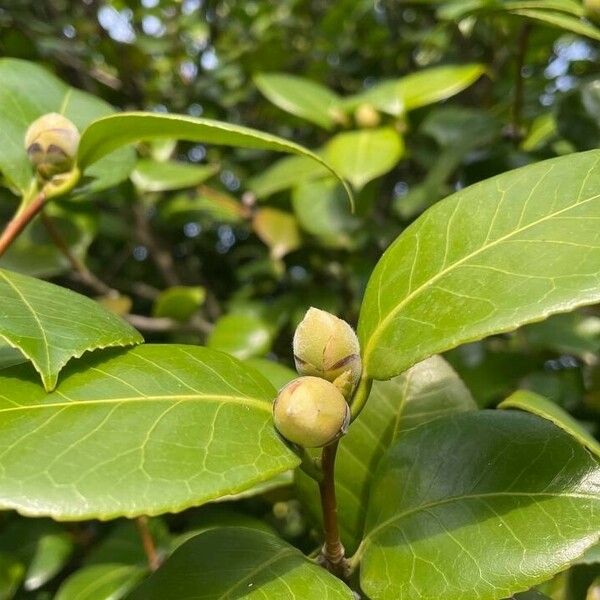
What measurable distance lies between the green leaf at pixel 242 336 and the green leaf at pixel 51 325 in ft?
2.15

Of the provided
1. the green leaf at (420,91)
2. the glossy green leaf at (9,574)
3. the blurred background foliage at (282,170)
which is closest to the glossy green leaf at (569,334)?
the blurred background foliage at (282,170)

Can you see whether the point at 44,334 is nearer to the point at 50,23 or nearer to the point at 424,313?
the point at 424,313

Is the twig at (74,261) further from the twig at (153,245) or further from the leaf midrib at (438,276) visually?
the leaf midrib at (438,276)

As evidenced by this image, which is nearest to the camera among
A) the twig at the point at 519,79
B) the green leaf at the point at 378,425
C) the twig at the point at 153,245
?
the green leaf at the point at 378,425

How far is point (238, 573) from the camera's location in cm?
55

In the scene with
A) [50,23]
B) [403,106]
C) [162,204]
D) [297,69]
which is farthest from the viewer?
[297,69]

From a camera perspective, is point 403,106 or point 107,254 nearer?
point 403,106

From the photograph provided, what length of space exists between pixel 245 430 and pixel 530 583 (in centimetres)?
22

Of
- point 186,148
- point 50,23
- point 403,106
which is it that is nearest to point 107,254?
point 186,148

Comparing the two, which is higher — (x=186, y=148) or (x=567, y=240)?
(x=567, y=240)

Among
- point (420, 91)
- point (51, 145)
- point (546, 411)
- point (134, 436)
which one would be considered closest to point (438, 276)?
point (546, 411)

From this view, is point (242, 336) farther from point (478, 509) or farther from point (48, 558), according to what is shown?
point (478, 509)

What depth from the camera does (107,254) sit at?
1824mm

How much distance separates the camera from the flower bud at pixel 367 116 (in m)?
1.22
